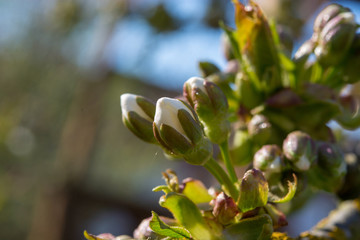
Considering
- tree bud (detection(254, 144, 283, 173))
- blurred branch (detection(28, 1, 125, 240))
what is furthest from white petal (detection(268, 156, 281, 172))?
blurred branch (detection(28, 1, 125, 240))

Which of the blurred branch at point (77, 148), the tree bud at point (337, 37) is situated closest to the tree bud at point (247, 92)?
the tree bud at point (337, 37)

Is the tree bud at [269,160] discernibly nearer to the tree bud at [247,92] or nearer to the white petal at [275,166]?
the white petal at [275,166]

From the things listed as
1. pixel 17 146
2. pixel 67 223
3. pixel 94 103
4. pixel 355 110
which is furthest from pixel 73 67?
pixel 355 110

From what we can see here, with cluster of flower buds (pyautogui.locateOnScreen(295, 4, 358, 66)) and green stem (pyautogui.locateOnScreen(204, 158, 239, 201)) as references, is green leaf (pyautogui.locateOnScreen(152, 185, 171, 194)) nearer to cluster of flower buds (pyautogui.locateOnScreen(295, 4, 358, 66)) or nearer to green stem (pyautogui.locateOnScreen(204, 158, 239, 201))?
green stem (pyautogui.locateOnScreen(204, 158, 239, 201))

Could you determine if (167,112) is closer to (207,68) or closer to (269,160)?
(269,160)

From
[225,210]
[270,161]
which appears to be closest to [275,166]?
[270,161]
